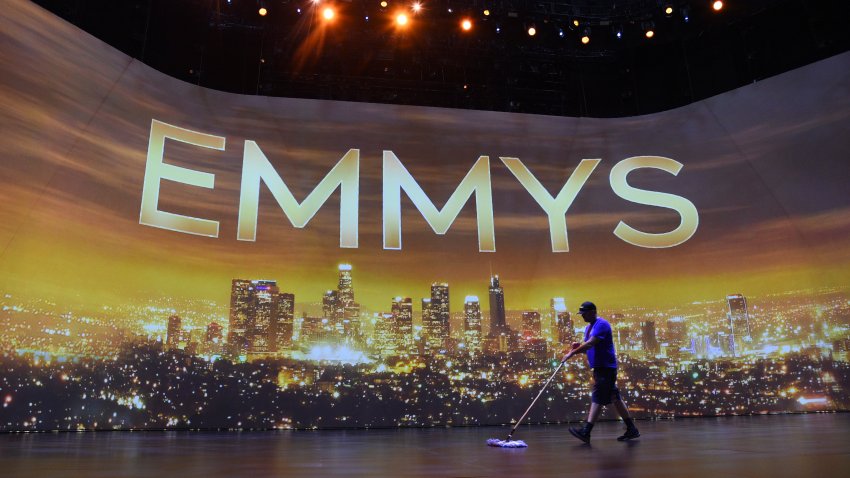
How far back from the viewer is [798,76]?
752cm

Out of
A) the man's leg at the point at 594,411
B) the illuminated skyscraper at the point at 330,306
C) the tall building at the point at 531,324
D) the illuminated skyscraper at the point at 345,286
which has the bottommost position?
the man's leg at the point at 594,411

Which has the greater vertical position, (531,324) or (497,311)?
(497,311)

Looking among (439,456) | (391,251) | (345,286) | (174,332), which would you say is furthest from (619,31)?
(174,332)

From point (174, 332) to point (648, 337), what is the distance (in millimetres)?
5725

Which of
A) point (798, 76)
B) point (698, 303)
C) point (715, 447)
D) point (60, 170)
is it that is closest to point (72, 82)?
point (60, 170)

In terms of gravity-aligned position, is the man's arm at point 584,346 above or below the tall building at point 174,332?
below

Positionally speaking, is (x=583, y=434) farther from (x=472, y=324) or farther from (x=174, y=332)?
(x=174, y=332)

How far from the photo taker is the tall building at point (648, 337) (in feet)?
23.3

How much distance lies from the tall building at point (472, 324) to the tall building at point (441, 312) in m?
0.22

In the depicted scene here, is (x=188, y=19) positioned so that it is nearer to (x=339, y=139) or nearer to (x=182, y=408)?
(x=339, y=139)

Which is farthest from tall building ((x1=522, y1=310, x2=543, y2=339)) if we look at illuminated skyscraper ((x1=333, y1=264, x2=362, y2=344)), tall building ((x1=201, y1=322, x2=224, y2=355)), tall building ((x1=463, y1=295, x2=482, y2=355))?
tall building ((x1=201, y1=322, x2=224, y2=355))

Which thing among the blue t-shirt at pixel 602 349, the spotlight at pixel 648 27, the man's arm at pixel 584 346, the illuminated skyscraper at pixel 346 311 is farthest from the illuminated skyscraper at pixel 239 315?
the spotlight at pixel 648 27

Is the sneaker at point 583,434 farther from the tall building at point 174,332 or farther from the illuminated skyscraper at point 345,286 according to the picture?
the tall building at point 174,332

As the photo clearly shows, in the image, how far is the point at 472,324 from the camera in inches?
271
